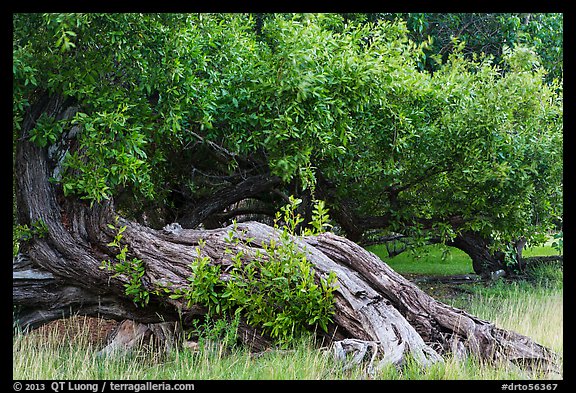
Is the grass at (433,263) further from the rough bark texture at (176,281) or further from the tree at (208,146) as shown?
the rough bark texture at (176,281)

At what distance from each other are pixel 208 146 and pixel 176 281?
93.4 inches

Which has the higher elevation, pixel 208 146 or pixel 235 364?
pixel 208 146

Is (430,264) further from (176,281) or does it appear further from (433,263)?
(176,281)

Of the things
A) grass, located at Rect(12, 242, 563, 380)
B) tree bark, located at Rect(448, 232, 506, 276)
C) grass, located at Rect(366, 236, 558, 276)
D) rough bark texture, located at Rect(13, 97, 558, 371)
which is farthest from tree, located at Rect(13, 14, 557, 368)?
grass, located at Rect(366, 236, 558, 276)

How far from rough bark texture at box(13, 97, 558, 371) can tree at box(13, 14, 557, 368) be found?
15 millimetres

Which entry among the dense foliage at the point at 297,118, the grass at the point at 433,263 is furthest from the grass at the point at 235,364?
the grass at the point at 433,263

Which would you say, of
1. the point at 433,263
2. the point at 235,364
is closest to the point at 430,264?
the point at 433,263

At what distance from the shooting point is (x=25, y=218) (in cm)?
663

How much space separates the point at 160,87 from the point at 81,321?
13.5 feet

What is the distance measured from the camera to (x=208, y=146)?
7.99 meters

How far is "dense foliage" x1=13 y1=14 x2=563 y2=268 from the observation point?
586 cm

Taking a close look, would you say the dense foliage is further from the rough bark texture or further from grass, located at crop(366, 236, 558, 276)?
grass, located at crop(366, 236, 558, 276)

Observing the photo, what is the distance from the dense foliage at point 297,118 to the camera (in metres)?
5.86

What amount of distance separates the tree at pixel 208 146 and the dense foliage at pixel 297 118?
32 mm
